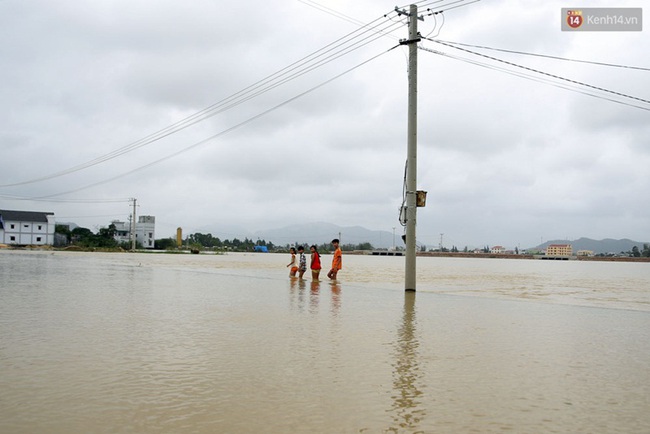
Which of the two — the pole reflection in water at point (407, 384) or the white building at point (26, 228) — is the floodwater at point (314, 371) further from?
the white building at point (26, 228)

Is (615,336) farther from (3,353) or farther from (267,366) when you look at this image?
(3,353)

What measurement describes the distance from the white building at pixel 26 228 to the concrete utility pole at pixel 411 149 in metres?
103

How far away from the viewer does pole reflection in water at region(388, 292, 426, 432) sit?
4.78 m

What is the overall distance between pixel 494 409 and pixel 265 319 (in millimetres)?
6708

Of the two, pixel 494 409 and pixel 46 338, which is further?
pixel 46 338

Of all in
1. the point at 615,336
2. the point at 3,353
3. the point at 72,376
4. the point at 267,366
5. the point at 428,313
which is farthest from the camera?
the point at 428,313

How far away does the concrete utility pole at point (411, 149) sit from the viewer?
58.6 feet

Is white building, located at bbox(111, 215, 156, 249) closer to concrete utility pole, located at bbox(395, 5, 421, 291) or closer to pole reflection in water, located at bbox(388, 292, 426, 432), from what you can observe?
concrete utility pole, located at bbox(395, 5, 421, 291)

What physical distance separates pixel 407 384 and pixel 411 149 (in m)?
12.9

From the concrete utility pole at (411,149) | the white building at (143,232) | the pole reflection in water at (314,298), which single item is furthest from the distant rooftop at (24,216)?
the concrete utility pole at (411,149)

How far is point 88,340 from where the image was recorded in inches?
327

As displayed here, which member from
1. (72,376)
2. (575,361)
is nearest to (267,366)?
(72,376)

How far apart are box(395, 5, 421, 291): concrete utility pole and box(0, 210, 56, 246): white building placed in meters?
103

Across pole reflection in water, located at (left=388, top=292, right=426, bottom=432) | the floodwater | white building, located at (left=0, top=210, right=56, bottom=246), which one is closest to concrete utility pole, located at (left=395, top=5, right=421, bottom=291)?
the floodwater
